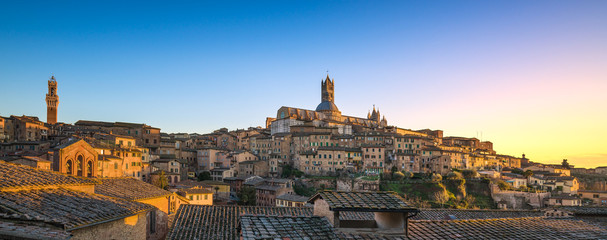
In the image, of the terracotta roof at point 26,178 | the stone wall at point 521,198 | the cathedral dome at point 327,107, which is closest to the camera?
the terracotta roof at point 26,178

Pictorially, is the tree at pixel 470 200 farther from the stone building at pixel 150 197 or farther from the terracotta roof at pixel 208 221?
the stone building at pixel 150 197

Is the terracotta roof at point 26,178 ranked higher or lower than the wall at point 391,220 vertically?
higher

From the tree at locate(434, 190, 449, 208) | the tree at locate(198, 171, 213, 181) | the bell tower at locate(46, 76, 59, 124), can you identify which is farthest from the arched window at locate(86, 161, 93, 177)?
the bell tower at locate(46, 76, 59, 124)

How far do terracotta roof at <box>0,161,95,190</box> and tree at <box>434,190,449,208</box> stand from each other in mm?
57218

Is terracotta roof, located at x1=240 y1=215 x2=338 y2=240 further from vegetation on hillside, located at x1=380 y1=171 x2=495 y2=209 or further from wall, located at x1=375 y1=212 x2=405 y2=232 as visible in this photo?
vegetation on hillside, located at x1=380 y1=171 x2=495 y2=209

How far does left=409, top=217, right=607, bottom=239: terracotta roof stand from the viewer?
10.7m

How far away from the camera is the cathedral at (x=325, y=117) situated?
103544 millimetres

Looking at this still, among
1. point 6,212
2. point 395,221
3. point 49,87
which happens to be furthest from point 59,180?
point 49,87

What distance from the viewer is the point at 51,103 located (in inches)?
3270

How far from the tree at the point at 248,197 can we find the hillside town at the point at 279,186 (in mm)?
232

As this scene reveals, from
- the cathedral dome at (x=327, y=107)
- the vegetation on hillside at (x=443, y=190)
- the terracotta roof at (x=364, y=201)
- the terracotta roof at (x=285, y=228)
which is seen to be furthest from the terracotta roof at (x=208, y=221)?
the cathedral dome at (x=327, y=107)

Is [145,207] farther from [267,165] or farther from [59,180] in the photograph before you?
[267,165]

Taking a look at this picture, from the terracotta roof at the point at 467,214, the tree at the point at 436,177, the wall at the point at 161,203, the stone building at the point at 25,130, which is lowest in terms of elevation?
the tree at the point at 436,177

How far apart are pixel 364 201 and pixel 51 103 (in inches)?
3679
